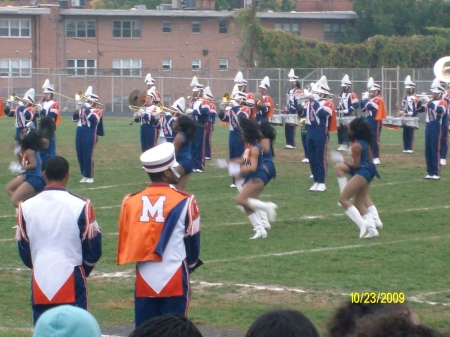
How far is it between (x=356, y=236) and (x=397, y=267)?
6.58 ft

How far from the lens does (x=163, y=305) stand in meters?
5.67

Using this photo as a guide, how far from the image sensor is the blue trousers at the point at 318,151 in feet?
52.5

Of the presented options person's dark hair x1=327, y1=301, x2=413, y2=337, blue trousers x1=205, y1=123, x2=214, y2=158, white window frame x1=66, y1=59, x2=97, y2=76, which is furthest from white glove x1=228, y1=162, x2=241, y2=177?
white window frame x1=66, y1=59, x2=97, y2=76

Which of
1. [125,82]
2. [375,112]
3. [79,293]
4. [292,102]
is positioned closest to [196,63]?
[125,82]

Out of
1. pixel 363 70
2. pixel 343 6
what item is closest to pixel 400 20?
pixel 343 6

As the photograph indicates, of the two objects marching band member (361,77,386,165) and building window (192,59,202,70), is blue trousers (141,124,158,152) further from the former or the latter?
building window (192,59,202,70)

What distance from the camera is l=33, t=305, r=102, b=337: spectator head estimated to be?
313cm

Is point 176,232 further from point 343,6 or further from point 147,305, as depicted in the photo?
point 343,6

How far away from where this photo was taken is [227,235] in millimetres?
11602

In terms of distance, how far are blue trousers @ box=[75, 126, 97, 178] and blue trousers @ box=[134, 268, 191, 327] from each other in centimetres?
1209

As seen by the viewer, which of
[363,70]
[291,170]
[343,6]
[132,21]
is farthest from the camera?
[343,6]

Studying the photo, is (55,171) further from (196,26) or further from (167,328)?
(196,26)

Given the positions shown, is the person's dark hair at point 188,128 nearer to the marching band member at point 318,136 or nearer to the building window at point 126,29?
the marching band member at point 318,136

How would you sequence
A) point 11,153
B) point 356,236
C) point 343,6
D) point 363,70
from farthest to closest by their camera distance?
point 343,6, point 363,70, point 11,153, point 356,236
